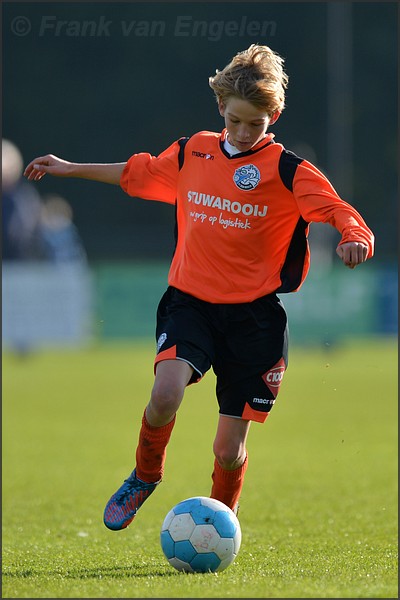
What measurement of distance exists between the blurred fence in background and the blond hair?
1060 centimetres

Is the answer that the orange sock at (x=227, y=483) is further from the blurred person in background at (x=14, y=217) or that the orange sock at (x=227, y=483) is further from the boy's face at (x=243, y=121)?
the blurred person in background at (x=14, y=217)

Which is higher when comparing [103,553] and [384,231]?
[384,231]

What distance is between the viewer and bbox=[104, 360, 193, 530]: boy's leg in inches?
181

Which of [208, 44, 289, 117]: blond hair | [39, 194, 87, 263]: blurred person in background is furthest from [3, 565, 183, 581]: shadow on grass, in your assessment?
[39, 194, 87, 263]: blurred person in background

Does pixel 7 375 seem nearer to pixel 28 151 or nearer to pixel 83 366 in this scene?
pixel 83 366

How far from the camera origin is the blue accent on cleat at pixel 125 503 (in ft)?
15.4

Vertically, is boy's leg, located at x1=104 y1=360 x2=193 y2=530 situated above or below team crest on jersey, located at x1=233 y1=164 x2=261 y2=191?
below

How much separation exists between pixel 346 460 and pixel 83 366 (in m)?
6.62

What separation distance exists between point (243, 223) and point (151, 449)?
1047mm

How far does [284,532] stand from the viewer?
18.2 ft

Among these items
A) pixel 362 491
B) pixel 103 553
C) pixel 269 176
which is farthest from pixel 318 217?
pixel 362 491

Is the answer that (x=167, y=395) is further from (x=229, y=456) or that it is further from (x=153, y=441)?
(x=229, y=456)
